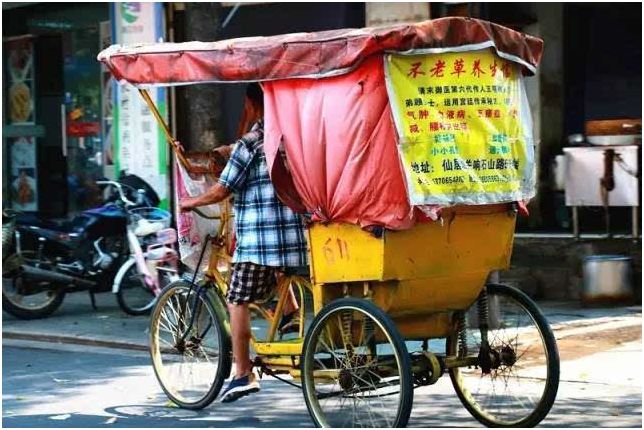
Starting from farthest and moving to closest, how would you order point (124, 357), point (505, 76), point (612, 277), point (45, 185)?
point (45, 185)
point (612, 277)
point (124, 357)
point (505, 76)

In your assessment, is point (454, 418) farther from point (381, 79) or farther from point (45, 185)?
point (45, 185)

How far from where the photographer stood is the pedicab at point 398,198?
238 inches

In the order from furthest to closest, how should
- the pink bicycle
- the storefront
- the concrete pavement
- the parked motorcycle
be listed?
the storefront, the parked motorcycle, the pink bicycle, the concrete pavement

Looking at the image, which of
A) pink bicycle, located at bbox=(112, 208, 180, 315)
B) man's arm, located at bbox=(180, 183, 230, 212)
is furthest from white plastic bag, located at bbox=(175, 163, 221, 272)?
pink bicycle, located at bbox=(112, 208, 180, 315)

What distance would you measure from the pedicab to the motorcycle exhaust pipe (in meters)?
4.86

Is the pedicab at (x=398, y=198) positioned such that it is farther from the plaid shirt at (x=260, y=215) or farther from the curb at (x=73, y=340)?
the curb at (x=73, y=340)

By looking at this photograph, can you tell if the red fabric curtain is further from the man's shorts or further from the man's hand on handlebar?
the man's hand on handlebar

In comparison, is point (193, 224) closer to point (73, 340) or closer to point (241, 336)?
point (241, 336)

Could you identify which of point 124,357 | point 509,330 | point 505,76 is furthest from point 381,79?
point 124,357

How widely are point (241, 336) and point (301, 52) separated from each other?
1.69 meters

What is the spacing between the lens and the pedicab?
238 inches

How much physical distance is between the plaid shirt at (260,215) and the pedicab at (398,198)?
20cm

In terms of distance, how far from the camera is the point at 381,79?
236 inches

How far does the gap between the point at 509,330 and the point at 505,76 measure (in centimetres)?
136
